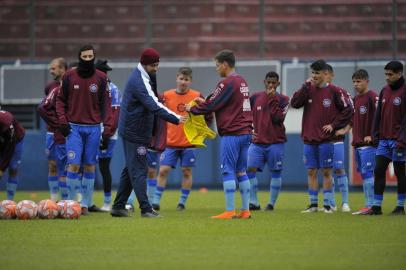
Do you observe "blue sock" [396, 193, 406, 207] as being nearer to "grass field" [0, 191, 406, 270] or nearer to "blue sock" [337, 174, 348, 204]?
"grass field" [0, 191, 406, 270]

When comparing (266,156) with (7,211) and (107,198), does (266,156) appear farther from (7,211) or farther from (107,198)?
(7,211)

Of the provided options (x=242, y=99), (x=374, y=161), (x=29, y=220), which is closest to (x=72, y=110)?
(x=29, y=220)

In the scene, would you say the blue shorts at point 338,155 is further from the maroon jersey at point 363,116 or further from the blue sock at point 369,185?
the blue sock at point 369,185

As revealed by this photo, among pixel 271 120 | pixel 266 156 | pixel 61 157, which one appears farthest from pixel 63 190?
pixel 271 120

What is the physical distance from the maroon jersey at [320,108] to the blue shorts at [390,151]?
2.83ft

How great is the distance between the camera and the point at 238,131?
1233 centimetres

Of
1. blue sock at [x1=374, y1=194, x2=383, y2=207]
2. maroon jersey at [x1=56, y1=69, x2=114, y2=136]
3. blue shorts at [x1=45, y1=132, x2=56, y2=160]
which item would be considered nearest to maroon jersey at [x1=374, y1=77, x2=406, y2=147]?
blue sock at [x1=374, y1=194, x2=383, y2=207]

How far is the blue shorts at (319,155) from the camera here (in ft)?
47.1

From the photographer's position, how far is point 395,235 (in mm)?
10250

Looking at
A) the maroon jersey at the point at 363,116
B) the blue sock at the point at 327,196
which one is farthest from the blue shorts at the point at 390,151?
the blue sock at the point at 327,196

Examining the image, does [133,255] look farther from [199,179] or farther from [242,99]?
[199,179]

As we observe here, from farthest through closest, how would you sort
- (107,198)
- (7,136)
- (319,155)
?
(107,198), (7,136), (319,155)

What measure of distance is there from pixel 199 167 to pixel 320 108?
1075cm

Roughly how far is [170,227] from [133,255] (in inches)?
103
